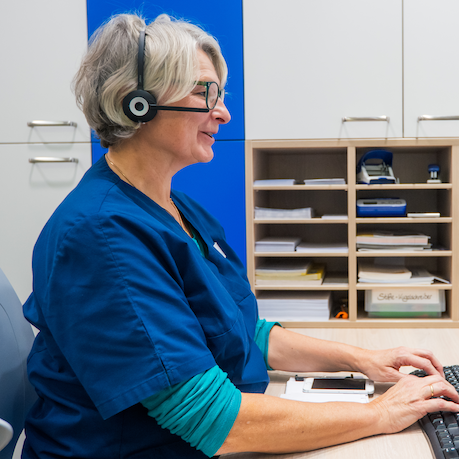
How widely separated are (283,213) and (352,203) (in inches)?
8.8

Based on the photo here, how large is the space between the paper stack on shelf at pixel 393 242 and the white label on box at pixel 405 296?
0.13m

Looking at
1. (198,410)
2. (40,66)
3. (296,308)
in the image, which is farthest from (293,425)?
(40,66)

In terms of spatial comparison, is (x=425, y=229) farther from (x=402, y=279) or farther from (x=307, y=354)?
(x=307, y=354)

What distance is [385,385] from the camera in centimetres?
98

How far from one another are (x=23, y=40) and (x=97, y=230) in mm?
1341

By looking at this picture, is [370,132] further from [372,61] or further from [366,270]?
[366,270]

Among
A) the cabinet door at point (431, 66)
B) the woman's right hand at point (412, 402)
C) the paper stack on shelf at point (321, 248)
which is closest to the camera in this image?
the woman's right hand at point (412, 402)

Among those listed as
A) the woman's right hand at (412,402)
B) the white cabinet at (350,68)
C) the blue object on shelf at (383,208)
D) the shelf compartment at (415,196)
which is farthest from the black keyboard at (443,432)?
the shelf compartment at (415,196)

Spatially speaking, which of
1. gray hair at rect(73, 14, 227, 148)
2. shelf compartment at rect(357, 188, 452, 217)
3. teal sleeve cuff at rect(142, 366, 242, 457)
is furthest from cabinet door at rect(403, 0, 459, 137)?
teal sleeve cuff at rect(142, 366, 242, 457)

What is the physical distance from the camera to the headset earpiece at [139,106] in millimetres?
790

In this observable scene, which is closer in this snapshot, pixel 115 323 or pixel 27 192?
pixel 115 323

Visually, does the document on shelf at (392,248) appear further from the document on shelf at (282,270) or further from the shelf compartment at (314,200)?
the shelf compartment at (314,200)

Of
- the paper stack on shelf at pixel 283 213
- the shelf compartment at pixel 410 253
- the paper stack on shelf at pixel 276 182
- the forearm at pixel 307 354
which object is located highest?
the paper stack on shelf at pixel 276 182

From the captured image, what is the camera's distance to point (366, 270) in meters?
1.65
